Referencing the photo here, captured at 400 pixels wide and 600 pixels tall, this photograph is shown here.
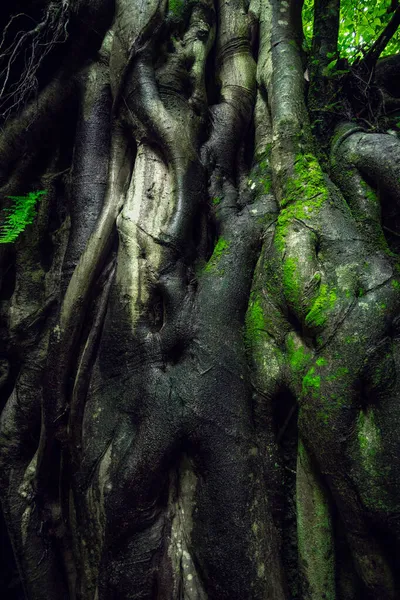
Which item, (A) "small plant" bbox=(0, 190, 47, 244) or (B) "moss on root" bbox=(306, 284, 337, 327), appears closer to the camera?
(B) "moss on root" bbox=(306, 284, 337, 327)

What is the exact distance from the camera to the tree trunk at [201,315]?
1620mm

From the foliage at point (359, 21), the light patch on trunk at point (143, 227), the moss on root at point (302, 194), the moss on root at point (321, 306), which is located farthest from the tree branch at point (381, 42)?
the moss on root at point (321, 306)

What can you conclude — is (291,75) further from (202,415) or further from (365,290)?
(202,415)

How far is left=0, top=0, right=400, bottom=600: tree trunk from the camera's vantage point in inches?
63.8

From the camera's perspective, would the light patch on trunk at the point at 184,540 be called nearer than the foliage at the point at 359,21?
Yes

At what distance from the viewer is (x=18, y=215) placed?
276cm

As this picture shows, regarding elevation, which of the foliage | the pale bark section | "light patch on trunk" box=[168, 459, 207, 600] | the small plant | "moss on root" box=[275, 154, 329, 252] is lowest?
"light patch on trunk" box=[168, 459, 207, 600]

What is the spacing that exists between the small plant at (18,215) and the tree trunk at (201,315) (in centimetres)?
15

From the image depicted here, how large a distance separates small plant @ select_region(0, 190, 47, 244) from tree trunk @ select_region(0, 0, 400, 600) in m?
0.15

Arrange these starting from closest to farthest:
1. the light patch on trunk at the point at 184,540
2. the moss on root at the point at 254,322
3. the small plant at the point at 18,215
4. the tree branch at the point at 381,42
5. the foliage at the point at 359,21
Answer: the light patch on trunk at the point at 184,540 → the moss on root at the point at 254,322 → the tree branch at the point at 381,42 → the small plant at the point at 18,215 → the foliage at the point at 359,21

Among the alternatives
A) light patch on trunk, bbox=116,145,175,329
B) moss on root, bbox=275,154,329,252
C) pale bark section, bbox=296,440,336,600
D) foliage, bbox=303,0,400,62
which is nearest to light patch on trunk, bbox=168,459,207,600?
pale bark section, bbox=296,440,336,600

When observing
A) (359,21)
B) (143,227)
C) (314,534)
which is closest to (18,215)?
(143,227)

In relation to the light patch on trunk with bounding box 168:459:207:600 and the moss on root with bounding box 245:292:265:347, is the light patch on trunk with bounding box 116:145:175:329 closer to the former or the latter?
the moss on root with bounding box 245:292:265:347

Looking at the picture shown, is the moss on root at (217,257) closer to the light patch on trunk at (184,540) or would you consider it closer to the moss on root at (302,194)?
the moss on root at (302,194)
